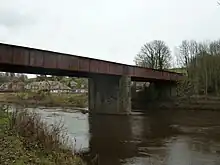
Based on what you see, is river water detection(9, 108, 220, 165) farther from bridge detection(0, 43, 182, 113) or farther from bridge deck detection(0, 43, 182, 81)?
bridge detection(0, 43, 182, 113)

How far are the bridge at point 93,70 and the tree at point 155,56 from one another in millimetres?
18170

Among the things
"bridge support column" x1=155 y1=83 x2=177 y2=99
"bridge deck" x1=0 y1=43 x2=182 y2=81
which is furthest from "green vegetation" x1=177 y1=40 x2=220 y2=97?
"bridge deck" x1=0 y1=43 x2=182 y2=81

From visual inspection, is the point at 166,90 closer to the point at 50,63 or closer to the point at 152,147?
the point at 50,63

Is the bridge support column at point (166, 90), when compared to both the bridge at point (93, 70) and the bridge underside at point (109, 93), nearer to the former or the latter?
the bridge at point (93, 70)

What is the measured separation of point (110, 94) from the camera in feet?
145

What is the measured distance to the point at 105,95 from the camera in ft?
147

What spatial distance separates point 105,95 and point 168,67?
35.1 meters

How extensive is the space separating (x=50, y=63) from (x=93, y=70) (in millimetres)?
7260

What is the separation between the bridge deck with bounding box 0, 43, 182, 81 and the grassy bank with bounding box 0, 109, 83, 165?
14.8 metres

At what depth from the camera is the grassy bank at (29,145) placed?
352 inches

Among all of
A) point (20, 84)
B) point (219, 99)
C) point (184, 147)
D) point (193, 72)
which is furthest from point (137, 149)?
point (193, 72)

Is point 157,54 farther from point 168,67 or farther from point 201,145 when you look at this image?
point 201,145

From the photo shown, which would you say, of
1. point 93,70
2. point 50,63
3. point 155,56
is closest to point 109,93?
point 93,70

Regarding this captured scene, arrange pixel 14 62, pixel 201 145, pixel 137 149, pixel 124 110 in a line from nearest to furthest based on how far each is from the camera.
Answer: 1. pixel 137 149
2. pixel 201 145
3. pixel 14 62
4. pixel 124 110
